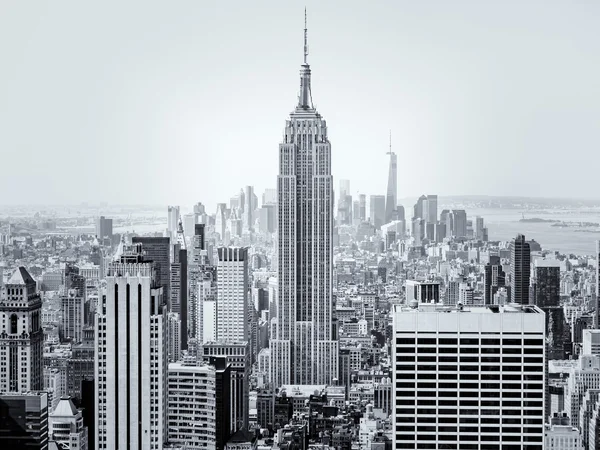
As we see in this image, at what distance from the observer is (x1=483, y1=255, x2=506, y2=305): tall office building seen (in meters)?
8.88

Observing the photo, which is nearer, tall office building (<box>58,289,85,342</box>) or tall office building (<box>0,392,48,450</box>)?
tall office building (<box>0,392,48,450</box>)

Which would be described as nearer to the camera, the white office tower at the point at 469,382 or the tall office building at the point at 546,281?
the white office tower at the point at 469,382

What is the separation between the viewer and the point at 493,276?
9.48m

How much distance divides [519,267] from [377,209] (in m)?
1.77

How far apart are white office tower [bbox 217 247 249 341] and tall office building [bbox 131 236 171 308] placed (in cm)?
200

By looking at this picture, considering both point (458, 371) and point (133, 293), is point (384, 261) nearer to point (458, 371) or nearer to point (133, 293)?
point (133, 293)

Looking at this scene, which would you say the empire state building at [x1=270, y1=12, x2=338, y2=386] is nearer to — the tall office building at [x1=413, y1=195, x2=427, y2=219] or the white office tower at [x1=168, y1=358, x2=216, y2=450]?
the tall office building at [x1=413, y1=195, x2=427, y2=219]

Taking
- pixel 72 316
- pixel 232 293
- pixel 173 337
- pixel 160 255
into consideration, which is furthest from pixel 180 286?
pixel 72 316

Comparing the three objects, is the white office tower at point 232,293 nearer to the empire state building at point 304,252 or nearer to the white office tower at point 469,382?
the empire state building at point 304,252

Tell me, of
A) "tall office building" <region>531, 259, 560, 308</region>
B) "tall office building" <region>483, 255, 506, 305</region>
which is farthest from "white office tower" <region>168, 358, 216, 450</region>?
"tall office building" <region>531, 259, 560, 308</region>

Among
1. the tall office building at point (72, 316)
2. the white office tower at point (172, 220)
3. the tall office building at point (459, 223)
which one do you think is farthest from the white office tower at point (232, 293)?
the tall office building at point (72, 316)

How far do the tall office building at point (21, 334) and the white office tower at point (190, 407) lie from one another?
3.08ft

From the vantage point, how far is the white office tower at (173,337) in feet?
27.2

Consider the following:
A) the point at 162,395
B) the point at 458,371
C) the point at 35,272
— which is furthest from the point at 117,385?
the point at 458,371
